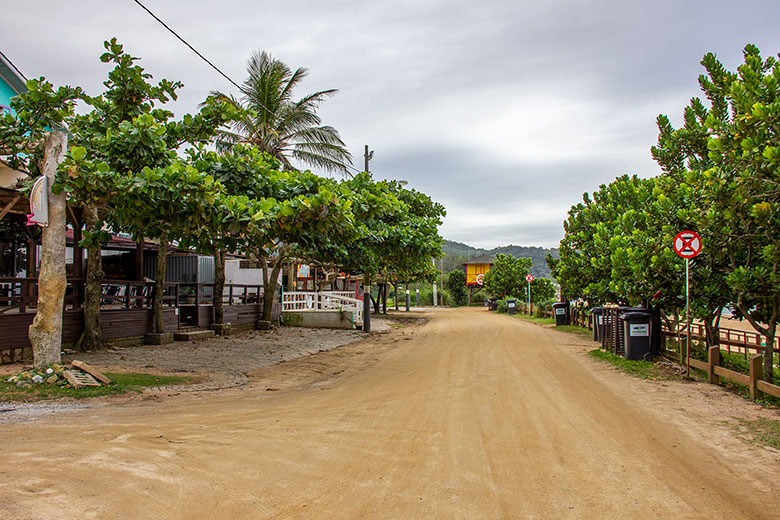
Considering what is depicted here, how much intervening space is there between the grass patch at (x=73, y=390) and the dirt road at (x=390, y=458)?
2.65 ft

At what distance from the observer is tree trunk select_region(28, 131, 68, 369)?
26.7 feet

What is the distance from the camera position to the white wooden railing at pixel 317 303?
76.0 feet

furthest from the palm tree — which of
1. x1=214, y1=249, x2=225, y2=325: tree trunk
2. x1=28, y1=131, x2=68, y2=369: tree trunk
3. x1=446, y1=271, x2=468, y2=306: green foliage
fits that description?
x1=446, y1=271, x2=468, y2=306: green foliage

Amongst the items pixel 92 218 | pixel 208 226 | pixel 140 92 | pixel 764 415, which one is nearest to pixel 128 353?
pixel 92 218

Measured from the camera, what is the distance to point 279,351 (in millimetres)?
14039

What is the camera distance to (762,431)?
603cm

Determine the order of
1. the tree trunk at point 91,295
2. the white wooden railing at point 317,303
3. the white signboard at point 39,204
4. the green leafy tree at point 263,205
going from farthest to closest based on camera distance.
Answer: the white wooden railing at point 317,303, the tree trunk at point 91,295, the green leafy tree at point 263,205, the white signboard at point 39,204

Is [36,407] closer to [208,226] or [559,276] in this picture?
[208,226]

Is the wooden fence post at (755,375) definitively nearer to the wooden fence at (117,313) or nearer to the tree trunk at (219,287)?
the wooden fence at (117,313)

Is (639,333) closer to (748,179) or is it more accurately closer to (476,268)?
(748,179)

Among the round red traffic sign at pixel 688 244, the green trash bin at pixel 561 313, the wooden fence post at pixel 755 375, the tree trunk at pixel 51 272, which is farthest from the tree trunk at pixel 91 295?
the green trash bin at pixel 561 313

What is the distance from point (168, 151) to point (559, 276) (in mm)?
16428

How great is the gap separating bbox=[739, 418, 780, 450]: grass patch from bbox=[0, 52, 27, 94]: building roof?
20.0m

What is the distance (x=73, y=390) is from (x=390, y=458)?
208 inches
